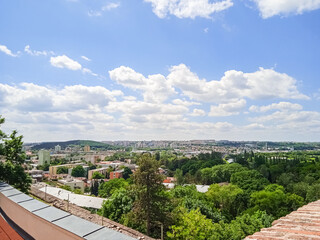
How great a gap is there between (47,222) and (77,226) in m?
0.52

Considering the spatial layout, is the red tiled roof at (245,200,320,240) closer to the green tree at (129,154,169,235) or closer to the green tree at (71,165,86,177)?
the green tree at (129,154,169,235)

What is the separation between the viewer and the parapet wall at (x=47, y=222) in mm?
2438

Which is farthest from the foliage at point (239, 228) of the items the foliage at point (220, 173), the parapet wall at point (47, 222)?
the foliage at point (220, 173)

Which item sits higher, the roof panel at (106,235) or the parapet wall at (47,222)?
the roof panel at (106,235)

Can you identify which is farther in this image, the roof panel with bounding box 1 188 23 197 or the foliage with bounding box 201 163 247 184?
the foliage with bounding box 201 163 247 184

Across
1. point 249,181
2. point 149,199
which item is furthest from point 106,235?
point 249,181

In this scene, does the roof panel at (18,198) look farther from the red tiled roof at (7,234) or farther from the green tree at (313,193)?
the green tree at (313,193)

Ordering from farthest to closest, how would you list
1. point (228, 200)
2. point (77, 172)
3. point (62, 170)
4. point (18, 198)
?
point (62, 170) < point (77, 172) < point (228, 200) < point (18, 198)

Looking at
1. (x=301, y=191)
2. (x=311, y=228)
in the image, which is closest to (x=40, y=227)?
(x=311, y=228)

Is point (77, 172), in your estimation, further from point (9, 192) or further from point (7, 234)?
point (7, 234)

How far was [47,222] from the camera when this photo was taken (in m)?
2.81

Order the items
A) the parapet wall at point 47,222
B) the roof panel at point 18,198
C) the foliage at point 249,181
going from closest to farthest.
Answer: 1. the parapet wall at point 47,222
2. the roof panel at point 18,198
3. the foliage at point 249,181

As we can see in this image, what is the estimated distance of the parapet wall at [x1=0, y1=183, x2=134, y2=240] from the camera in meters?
2.44

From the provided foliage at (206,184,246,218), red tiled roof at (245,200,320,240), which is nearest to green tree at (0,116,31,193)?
red tiled roof at (245,200,320,240)
